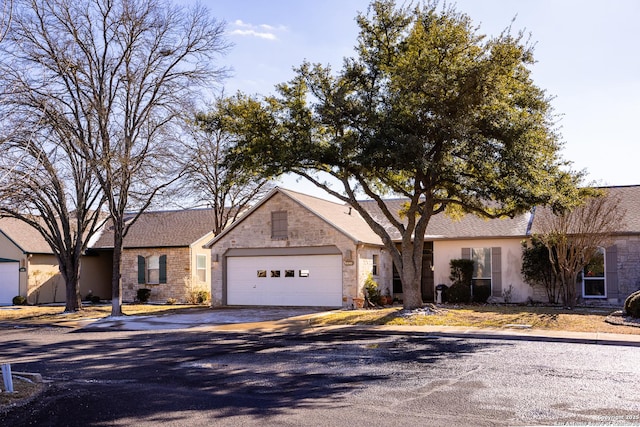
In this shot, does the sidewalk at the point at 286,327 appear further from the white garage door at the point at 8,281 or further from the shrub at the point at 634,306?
the white garage door at the point at 8,281

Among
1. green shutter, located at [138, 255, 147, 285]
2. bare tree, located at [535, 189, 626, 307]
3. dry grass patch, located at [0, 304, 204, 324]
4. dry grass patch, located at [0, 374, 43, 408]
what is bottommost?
dry grass patch, located at [0, 304, 204, 324]

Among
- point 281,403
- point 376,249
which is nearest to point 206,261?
point 376,249

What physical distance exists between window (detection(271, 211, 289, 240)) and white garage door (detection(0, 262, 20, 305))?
1525 centimetres

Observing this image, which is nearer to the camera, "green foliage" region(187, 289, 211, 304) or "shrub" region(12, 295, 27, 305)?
"shrub" region(12, 295, 27, 305)

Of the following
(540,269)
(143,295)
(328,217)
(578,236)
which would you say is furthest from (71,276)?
(578,236)

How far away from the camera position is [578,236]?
2144cm

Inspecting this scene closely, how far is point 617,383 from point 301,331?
1001cm

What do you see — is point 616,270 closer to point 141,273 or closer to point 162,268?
point 162,268

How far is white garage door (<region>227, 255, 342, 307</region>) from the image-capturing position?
2542cm

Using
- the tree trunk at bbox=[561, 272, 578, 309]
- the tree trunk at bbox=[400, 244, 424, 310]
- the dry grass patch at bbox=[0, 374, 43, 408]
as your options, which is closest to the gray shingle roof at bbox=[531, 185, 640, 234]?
the tree trunk at bbox=[561, 272, 578, 309]

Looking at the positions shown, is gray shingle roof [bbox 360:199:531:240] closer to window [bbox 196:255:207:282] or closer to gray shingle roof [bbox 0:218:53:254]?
window [bbox 196:255:207:282]

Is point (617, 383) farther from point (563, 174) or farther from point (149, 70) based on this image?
point (149, 70)

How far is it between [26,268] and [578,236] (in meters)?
27.0

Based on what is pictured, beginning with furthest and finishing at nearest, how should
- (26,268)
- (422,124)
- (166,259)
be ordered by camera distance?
(166,259)
(26,268)
(422,124)
